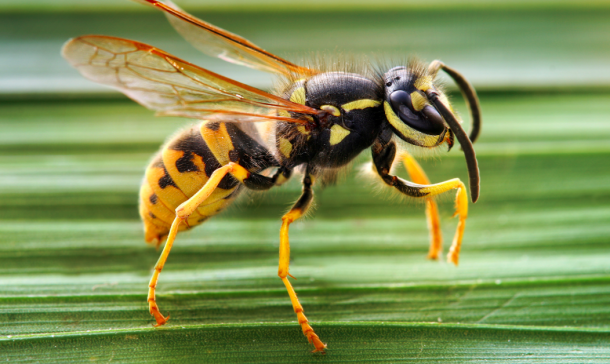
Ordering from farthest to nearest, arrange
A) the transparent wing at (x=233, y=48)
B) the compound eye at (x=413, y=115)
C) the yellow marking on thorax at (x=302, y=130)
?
1. the transparent wing at (x=233, y=48)
2. the yellow marking on thorax at (x=302, y=130)
3. the compound eye at (x=413, y=115)

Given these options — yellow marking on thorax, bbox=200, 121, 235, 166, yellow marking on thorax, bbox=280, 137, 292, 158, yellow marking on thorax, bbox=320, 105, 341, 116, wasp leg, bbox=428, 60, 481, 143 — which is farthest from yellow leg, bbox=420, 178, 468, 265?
yellow marking on thorax, bbox=200, 121, 235, 166

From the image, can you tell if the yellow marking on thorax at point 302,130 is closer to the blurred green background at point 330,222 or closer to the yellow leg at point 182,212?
the yellow leg at point 182,212

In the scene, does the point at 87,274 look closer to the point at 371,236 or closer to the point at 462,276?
the point at 371,236

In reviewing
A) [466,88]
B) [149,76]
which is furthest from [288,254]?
[466,88]

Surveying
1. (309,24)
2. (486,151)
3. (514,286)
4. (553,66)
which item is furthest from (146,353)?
(553,66)

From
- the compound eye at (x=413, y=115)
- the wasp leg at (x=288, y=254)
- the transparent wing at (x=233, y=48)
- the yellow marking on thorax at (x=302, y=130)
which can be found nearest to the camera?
the wasp leg at (x=288, y=254)

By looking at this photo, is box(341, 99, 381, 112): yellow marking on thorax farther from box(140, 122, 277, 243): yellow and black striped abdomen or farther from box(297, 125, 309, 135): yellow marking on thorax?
box(140, 122, 277, 243): yellow and black striped abdomen

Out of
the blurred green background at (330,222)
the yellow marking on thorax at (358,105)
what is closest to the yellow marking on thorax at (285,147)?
the yellow marking on thorax at (358,105)
